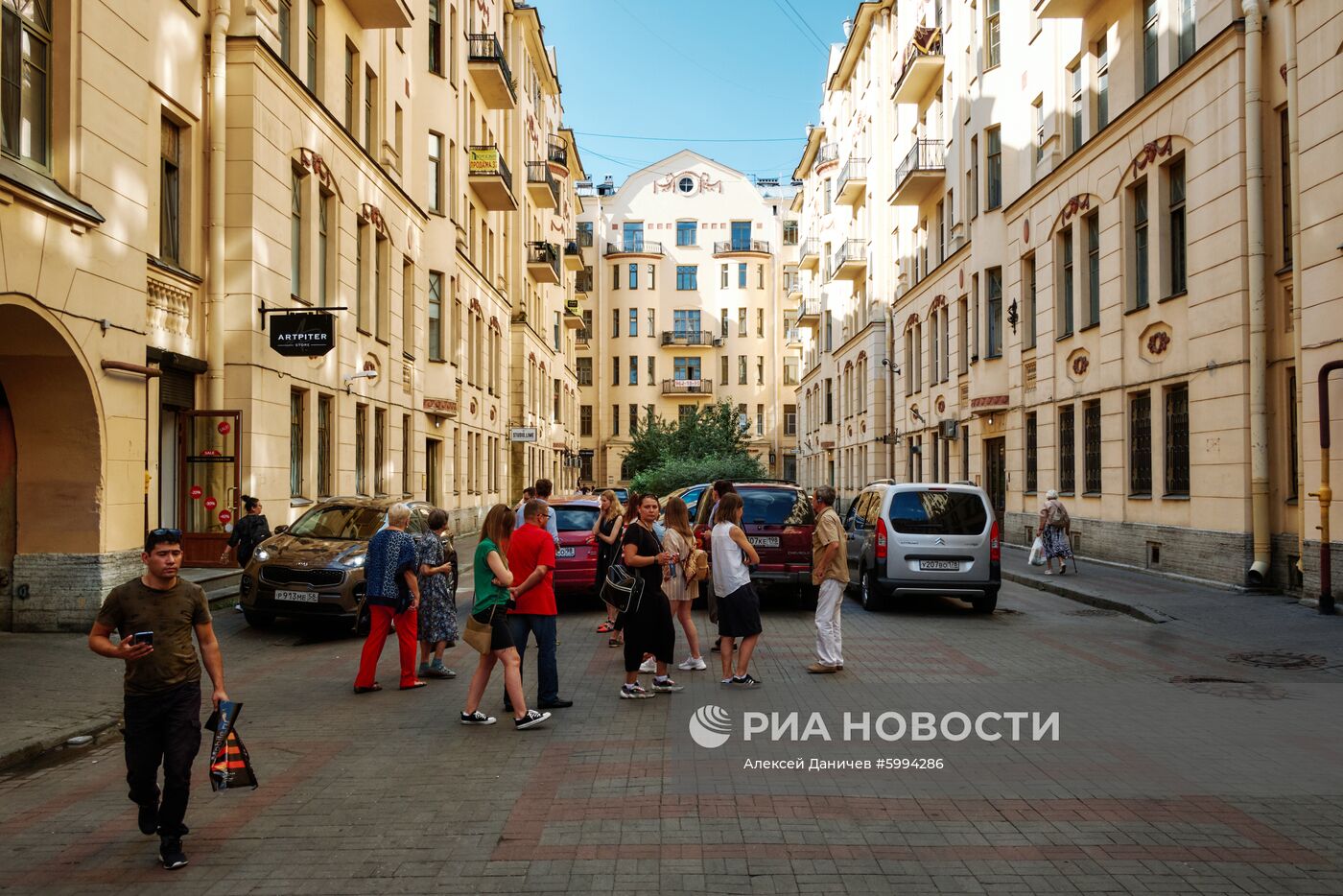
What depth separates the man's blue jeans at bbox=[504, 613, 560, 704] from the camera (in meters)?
8.16

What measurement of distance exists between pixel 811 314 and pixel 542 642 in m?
51.7

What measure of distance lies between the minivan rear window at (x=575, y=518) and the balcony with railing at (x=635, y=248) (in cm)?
5943

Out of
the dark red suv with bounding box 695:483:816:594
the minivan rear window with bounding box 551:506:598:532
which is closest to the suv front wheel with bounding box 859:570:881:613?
the dark red suv with bounding box 695:483:816:594

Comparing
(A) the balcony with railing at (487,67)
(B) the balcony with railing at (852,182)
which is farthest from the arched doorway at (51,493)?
(B) the balcony with railing at (852,182)

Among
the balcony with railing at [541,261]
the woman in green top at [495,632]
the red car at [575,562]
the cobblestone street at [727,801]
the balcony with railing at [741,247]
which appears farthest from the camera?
the balcony with railing at [741,247]

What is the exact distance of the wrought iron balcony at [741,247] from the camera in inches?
2933

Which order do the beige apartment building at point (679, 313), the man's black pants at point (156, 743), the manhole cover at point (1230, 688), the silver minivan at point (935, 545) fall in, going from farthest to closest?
the beige apartment building at point (679, 313)
the silver minivan at point (935, 545)
the manhole cover at point (1230, 688)
the man's black pants at point (156, 743)

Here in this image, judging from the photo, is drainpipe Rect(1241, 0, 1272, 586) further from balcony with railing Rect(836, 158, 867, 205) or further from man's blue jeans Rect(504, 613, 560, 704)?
balcony with railing Rect(836, 158, 867, 205)

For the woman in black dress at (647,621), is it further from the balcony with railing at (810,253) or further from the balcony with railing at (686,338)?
the balcony with railing at (686,338)

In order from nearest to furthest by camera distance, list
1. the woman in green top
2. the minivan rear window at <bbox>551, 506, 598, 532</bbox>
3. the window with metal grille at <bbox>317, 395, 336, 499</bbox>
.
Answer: the woman in green top → the minivan rear window at <bbox>551, 506, 598, 532</bbox> → the window with metal grille at <bbox>317, 395, 336, 499</bbox>

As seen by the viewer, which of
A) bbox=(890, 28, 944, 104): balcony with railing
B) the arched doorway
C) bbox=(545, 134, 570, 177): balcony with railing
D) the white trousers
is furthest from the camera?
bbox=(545, 134, 570, 177): balcony with railing

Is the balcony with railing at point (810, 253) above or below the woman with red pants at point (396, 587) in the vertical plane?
above

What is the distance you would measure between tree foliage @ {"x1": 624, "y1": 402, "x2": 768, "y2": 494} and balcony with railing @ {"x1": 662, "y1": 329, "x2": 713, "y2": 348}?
48.9ft

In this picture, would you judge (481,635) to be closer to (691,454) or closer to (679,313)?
(691,454)
